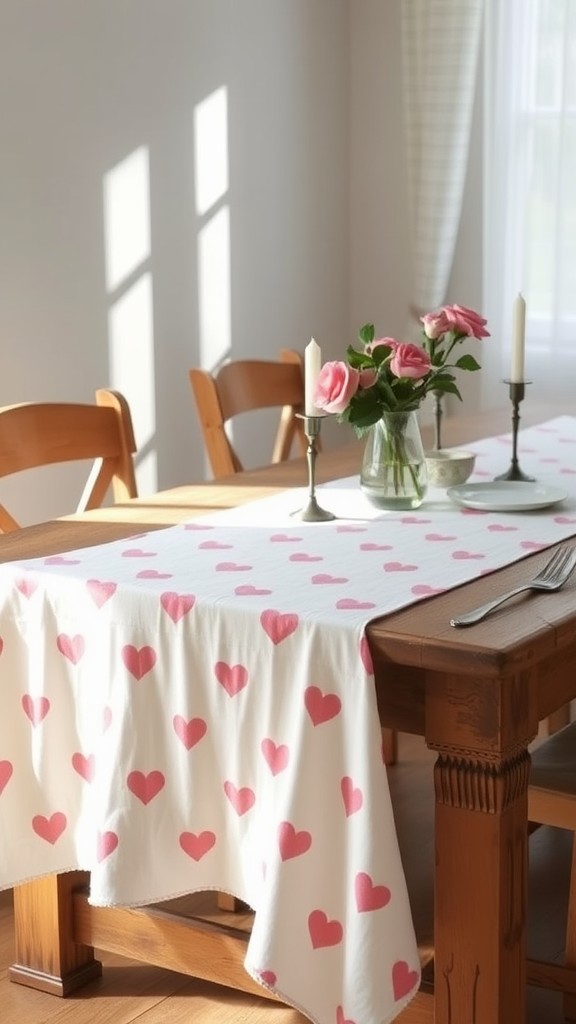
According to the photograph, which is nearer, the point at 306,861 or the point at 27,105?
the point at 306,861

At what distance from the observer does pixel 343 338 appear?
14.7 ft

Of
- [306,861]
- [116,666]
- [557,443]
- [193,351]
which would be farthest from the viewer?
[193,351]

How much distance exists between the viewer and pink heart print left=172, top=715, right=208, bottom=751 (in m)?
1.63

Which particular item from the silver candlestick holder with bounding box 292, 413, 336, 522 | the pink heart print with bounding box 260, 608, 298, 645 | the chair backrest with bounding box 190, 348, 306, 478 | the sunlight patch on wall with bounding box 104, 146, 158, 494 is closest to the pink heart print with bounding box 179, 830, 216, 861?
the pink heart print with bounding box 260, 608, 298, 645

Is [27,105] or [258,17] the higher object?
[258,17]

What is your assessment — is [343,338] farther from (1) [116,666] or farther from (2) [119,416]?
(1) [116,666]

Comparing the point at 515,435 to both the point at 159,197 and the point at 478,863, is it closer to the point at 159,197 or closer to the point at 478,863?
the point at 478,863

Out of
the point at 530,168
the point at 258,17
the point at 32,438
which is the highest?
the point at 258,17

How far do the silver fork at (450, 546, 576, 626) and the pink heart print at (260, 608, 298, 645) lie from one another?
0.17m

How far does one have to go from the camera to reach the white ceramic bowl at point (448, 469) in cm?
226

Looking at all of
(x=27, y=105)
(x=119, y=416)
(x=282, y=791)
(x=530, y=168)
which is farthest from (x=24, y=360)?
(x=282, y=791)

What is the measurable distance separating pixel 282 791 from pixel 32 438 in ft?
3.27

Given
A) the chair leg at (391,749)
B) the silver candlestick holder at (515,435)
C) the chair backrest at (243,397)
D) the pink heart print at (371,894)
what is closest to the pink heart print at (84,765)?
the pink heart print at (371,894)

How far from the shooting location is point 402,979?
1513 millimetres
